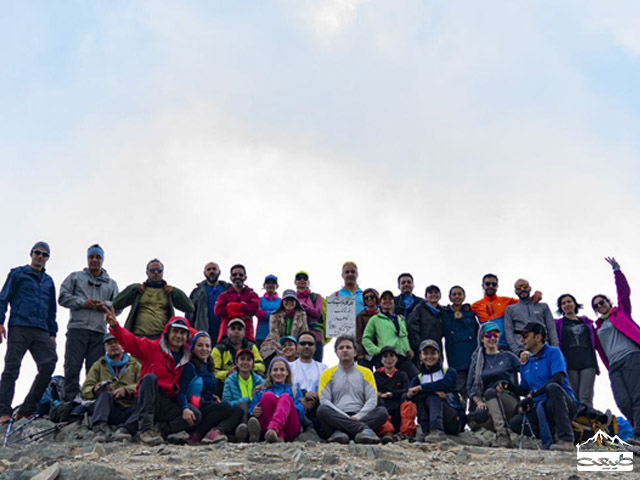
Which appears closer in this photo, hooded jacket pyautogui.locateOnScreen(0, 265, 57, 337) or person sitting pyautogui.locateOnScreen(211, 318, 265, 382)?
hooded jacket pyautogui.locateOnScreen(0, 265, 57, 337)

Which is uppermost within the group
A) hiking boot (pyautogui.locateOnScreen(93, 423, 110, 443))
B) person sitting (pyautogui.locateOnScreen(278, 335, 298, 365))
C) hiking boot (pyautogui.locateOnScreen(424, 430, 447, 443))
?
person sitting (pyautogui.locateOnScreen(278, 335, 298, 365))

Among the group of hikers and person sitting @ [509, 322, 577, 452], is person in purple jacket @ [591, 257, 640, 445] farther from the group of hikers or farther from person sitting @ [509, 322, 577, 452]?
person sitting @ [509, 322, 577, 452]

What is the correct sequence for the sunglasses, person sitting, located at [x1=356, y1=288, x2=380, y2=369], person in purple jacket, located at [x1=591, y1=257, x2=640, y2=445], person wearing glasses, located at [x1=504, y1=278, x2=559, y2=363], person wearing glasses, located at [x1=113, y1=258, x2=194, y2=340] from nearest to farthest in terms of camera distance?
person in purple jacket, located at [x1=591, y1=257, x2=640, y2=445]
person wearing glasses, located at [x1=113, y1=258, x2=194, y2=340]
the sunglasses
person wearing glasses, located at [x1=504, y1=278, x2=559, y2=363]
person sitting, located at [x1=356, y1=288, x2=380, y2=369]

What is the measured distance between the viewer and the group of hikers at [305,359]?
10.9 meters

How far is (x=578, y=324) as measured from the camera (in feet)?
44.9

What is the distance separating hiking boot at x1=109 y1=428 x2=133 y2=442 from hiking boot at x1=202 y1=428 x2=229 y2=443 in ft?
3.60

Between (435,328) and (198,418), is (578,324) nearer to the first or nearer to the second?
(435,328)

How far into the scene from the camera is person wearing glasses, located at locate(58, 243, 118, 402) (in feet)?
41.9

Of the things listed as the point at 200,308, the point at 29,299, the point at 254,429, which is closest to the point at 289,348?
the point at 200,308

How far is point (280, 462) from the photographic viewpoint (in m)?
8.53

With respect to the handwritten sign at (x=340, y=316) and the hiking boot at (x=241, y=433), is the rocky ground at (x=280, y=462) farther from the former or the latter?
the handwritten sign at (x=340, y=316)

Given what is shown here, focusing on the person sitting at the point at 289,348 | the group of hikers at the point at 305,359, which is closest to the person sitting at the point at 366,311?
the group of hikers at the point at 305,359

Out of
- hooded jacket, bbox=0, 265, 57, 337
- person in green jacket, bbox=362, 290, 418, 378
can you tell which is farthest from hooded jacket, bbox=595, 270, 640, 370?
hooded jacket, bbox=0, 265, 57, 337

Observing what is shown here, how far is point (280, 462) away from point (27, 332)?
6241 mm
